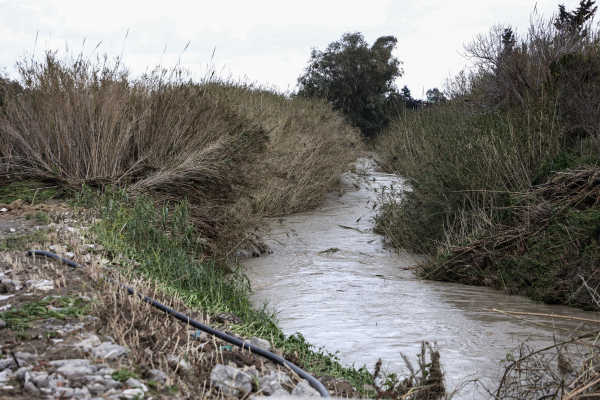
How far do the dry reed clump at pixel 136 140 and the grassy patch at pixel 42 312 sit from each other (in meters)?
3.57

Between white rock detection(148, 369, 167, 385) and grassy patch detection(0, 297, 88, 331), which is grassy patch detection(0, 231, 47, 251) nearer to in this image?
grassy patch detection(0, 297, 88, 331)

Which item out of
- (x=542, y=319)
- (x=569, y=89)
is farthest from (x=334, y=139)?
(x=542, y=319)

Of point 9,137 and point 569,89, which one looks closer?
point 9,137

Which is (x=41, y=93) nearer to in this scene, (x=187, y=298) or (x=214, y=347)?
(x=187, y=298)

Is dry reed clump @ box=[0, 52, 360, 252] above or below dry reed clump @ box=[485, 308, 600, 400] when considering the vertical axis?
above

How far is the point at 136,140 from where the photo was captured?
8.09 m

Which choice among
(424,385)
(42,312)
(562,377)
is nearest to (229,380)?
(424,385)

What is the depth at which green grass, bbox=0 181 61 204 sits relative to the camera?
719cm

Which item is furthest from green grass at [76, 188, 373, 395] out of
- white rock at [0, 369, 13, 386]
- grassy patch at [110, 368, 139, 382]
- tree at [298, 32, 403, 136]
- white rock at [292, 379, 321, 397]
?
tree at [298, 32, 403, 136]

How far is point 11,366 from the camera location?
265 cm

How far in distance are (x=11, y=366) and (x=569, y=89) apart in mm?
8976

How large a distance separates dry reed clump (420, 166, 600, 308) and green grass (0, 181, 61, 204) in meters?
5.14

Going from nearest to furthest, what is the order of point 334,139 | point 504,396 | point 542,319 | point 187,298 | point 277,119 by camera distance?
point 504,396, point 187,298, point 542,319, point 277,119, point 334,139

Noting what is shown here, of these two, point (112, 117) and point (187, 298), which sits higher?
point (112, 117)
